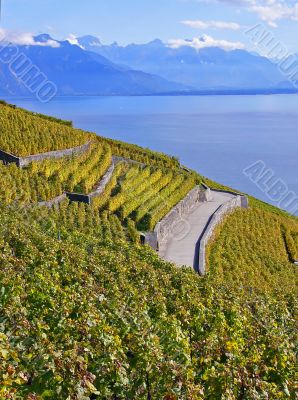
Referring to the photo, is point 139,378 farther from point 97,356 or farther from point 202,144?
point 202,144

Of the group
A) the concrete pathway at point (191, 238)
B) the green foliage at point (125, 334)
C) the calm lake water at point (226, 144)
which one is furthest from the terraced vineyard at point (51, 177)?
the calm lake water at point (226, 144)

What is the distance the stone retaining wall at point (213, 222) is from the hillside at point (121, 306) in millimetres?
597

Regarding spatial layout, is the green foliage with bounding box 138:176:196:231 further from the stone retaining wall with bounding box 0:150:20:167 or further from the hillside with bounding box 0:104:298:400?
the stone retaining wall with bounding box 0:150:20:167

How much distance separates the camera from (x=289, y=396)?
27.2 ft

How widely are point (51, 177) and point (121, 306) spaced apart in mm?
19573

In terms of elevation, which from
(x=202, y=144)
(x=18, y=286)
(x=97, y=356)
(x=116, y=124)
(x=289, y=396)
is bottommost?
(x=289, y=396)

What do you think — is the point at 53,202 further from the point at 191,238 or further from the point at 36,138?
the point at 36,138

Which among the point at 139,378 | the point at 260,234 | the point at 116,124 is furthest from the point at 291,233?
the point at 116,124

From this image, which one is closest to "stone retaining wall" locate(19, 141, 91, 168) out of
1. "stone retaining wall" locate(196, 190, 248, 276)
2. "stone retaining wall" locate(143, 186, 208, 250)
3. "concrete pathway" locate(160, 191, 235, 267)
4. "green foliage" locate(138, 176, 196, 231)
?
"green foliage" locate(138, 176, 196, 231)

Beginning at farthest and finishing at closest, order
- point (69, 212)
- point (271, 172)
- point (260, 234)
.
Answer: point (271, 172) → point (260, 234) → point (69, 212)

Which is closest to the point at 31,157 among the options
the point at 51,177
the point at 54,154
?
the point at 51,177

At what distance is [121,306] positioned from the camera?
11.2 m

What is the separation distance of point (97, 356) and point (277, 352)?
11.5 feet

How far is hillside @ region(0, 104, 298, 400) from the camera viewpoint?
7.56m
